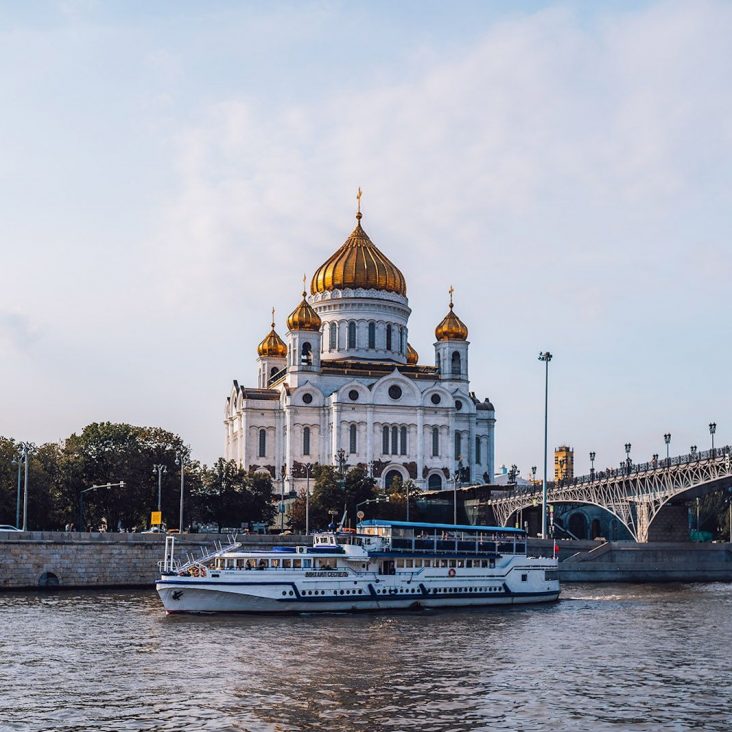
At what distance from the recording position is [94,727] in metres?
32.6

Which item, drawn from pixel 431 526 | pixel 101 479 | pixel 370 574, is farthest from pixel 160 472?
pixel 370 574

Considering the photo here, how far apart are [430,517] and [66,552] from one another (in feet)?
183

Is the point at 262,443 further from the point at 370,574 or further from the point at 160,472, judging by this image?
the point at 370,574

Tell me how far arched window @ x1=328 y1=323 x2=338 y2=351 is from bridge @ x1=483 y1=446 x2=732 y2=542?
3549 centimetres

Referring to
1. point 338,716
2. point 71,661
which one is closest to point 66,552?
point 71,661

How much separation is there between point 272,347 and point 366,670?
113037 millimetres

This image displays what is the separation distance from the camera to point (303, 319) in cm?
13688

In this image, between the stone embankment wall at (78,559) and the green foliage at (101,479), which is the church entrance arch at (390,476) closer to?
the green foliage at (101,479)

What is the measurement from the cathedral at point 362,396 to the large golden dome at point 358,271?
12 cm

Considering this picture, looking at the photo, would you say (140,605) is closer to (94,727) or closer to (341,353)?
(94,727)

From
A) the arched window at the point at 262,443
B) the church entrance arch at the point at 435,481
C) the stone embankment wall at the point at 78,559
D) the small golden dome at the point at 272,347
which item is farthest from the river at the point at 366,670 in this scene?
the small golden dome at the point at 272,347

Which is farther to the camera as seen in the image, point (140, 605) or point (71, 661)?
point (140, 605)

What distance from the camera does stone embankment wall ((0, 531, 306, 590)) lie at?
7600cm

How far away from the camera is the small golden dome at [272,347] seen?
504 ft
